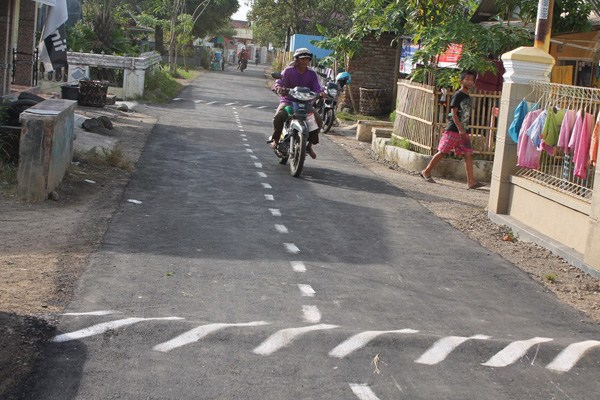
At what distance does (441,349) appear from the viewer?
4.57 meters

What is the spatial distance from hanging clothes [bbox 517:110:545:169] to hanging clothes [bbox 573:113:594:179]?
1.02 m

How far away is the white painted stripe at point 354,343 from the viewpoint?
4.35 metres

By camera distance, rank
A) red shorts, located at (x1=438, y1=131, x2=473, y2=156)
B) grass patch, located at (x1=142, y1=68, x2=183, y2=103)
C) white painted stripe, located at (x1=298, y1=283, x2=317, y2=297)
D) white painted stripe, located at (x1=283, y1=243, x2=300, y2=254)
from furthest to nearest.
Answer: grass patch, located at (x1=142, y1=68, x2=183, y2=103) → red shorts, located at (x1=438, y1=131, x2=473, y2=156) → white painted stripe, located at (x1=283, y1=243, x2=300, y2=254) → white painted stripe, located at (x1=298, y1=283, x2=317, y2=297)

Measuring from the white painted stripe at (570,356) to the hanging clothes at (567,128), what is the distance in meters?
3.25

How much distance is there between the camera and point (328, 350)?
172 inches

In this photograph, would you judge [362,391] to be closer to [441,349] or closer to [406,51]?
[441,349]

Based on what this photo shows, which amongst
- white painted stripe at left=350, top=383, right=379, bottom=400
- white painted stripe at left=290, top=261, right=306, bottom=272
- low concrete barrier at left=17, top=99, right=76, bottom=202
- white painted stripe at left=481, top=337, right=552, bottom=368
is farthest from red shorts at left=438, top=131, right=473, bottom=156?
white painted stripe at left=350, top=383, right=379, bottom=400

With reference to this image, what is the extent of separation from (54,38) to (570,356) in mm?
13808

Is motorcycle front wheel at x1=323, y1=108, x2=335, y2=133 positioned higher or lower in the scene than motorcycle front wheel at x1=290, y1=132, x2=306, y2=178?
higher

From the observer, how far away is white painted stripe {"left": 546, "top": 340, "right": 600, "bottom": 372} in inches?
176

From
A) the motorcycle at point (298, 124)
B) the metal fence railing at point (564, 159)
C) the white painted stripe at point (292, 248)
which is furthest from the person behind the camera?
the motorcycle at point (298, 124)

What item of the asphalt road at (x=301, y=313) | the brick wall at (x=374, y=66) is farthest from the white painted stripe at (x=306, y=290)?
the brick wall at (x=374, y=66)

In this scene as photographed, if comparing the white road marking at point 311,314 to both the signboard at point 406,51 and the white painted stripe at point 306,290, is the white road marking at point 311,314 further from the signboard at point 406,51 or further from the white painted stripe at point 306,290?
the signboard at point 406,51

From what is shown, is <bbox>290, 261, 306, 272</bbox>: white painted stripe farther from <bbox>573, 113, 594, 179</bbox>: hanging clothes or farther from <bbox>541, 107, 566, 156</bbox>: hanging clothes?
<bbox>541, 107, 566, 156</bbox>: hanging clothes
